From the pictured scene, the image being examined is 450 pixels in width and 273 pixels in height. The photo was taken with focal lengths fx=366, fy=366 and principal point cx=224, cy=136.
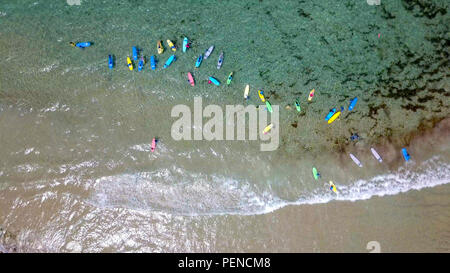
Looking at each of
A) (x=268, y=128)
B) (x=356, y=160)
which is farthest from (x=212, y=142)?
(x=356, y=160)

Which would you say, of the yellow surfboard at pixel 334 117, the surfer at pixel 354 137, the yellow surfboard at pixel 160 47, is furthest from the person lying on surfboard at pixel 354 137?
the yellow surfboard at pixel 160 47

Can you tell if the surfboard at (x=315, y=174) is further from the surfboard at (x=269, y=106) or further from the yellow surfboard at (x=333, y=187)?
the surfboard at (x=269, y=106)

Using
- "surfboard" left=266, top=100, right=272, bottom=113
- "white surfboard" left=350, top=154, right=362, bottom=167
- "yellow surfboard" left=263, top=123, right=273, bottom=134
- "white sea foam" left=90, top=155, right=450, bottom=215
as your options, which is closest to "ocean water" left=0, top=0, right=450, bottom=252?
"white sea foam" left=90, top=155, right=450, bottom=215

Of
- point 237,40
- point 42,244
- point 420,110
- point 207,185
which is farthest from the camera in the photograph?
point 237,40

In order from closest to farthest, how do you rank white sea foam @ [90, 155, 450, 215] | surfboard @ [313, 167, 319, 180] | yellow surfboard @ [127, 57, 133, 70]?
1. white sea foam @ [90, 155, 450, 215]
2. surfboard @ [313, 167, 319, 180]
3. yellow surfboard @ [127, 57, 133, 70]

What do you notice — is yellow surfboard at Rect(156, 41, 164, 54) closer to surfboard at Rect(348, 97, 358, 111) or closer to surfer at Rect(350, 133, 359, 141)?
surfboard at Rect(348, 97, 358, 111)

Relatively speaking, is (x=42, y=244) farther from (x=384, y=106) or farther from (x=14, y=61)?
(x=384, y=106)

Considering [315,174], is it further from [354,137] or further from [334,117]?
[334,117]

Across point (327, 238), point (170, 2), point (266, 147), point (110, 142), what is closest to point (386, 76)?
point (266, 147)
